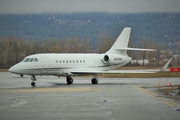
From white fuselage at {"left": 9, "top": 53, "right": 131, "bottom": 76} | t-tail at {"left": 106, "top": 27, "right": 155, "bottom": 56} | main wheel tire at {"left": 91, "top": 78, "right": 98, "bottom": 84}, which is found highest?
t-tail at {"left": 106, "top": 27, "right": 155, "bottom": 56}

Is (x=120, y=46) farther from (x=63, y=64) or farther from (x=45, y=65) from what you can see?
(x=45, y=65)

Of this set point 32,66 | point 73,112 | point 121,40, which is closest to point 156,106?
point 73,112

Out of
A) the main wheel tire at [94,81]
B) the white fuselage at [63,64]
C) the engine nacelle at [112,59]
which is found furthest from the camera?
the engine nacelle at [112,59]

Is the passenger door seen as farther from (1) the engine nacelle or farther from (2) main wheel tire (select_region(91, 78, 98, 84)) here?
(1) the engine nacelle

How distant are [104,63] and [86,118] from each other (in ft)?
81.8

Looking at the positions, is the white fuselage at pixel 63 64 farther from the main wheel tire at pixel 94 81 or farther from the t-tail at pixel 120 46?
the main wheel tire at pixel 94 81

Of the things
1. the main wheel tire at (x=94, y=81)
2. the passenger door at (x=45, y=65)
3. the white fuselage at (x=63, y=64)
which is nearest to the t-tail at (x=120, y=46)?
the white fuselage at (x=63, y=64)

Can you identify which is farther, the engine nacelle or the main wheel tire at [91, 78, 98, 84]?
the engine nacelle

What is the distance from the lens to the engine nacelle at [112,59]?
37969 millimetres

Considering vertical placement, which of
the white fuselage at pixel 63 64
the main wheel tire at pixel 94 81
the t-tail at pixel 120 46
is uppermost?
the t-tail at pixel 120 46

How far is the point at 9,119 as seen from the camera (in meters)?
13.2

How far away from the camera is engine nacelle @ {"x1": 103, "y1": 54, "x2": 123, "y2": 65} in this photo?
37969mm

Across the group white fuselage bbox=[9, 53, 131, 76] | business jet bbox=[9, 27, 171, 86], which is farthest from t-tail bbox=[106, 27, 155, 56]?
white fuselage bbox=[9, 53, 131, 76]

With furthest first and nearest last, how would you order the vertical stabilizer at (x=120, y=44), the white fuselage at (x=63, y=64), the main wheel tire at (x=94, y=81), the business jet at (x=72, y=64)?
the vertical stabilizer at (x=120, y=44) < the main wheel tire at (x=94, y=81) < the business jet at (x=72, y=64) < the white fuselage at (x=63, y=64)
